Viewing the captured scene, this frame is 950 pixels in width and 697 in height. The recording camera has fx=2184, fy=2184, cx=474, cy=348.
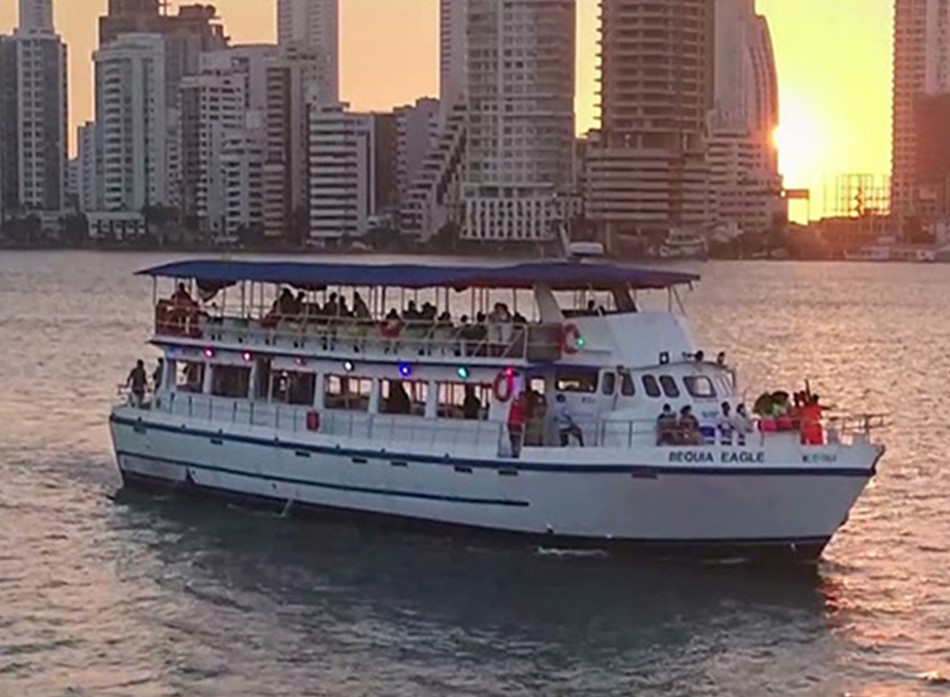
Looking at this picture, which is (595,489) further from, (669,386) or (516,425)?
(669,386)

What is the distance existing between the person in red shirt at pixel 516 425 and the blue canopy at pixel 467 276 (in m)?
2.02

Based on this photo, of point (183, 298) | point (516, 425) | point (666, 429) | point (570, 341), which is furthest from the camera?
point (183, 298)

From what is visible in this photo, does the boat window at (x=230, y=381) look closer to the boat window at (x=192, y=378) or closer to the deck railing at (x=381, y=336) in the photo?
the boat window at (x=192, y=378)

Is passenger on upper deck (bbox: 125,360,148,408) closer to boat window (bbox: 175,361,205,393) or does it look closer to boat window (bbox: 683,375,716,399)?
boat window (bbox: 175,361,205,393)

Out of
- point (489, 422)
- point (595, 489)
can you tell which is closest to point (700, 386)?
point (595, 489)

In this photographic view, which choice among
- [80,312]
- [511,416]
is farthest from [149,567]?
[80,312]

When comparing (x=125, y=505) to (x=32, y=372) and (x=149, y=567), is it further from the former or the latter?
(x=32, y=372)

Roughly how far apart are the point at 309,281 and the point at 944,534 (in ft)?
34.9

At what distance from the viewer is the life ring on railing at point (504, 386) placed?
30828mm

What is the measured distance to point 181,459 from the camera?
35.3 m

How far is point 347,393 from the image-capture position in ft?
109

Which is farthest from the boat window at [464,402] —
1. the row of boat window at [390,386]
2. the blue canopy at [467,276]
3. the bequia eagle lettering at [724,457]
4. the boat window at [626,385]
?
the bequia eagle lettering at [724,457]

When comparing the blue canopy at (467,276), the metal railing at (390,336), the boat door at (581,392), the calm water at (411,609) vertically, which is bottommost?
the calm water at (411,609)

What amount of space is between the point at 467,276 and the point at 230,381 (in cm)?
551
